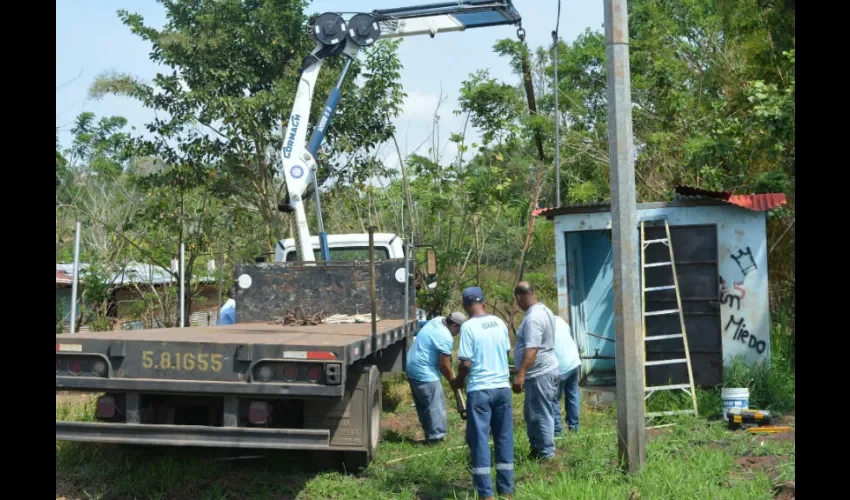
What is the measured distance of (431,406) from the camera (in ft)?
28.1

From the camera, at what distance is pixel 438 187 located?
15.8 m

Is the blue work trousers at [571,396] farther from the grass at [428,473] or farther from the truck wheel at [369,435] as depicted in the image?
the truck wheel at [369,435]

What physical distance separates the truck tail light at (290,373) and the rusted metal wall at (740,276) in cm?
581

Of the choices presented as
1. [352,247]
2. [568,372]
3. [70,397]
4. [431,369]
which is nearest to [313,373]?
[431,369]

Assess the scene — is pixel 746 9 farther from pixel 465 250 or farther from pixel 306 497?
pixel 306 497

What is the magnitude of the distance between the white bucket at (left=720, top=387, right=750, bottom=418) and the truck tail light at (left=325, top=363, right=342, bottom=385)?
479cm

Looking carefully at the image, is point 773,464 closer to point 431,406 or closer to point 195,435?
point 431,406

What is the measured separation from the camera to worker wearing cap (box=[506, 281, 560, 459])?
24.1 feet

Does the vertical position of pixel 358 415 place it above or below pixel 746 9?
below

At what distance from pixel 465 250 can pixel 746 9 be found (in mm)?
5977

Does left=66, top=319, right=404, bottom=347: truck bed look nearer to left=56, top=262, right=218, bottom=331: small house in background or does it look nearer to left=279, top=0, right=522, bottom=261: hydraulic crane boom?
left=279, top=0, right=522, bottom=261: hydraulic crane boom

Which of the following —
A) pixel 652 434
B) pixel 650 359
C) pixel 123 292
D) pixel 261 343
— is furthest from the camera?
pixel 123 292

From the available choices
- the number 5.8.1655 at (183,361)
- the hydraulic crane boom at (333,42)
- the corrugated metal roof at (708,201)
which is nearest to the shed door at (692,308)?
the corrugated metal roof at (708,201)
